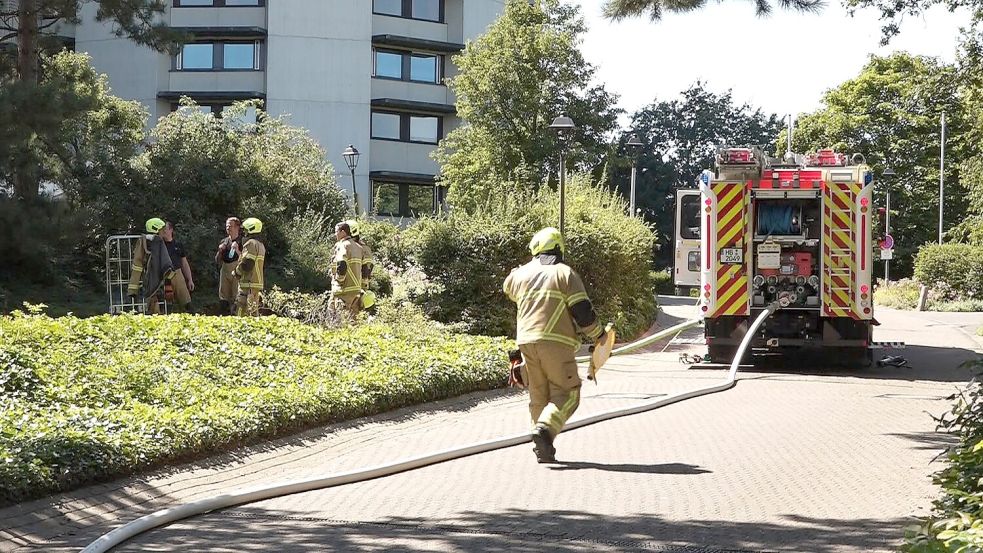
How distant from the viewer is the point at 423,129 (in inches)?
2141

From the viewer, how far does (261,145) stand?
30.7 metres

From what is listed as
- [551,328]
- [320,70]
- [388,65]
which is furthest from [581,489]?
[388,65]

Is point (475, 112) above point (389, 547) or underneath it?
above

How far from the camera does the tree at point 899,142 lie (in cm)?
6406

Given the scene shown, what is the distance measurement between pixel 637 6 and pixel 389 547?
6628 mm

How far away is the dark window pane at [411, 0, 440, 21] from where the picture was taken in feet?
177

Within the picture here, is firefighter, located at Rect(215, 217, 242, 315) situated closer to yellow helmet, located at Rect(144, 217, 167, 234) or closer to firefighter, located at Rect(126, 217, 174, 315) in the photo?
firefighter, located at Rect(126, 217, 174, 315)

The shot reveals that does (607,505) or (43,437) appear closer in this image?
(607,505)

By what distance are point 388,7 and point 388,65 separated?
2.48 metres

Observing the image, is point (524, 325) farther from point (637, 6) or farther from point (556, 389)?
point (637, 6)

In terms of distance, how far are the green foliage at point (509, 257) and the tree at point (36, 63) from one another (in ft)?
20.2

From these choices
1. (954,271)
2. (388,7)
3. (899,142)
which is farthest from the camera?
(899,142)

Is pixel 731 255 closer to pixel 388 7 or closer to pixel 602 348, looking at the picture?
pixel 602 348

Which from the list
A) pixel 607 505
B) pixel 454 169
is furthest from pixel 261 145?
pixel 607 505
